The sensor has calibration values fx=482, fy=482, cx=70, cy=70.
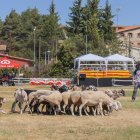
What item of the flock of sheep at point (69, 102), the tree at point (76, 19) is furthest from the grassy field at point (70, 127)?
the tree at point (76, 19)

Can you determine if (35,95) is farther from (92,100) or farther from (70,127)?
(70,127)

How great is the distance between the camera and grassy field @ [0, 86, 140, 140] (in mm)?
12523

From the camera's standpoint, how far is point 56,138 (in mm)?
12281

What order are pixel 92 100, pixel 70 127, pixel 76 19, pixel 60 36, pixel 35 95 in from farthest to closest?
pixel 60 36 < pixel 76 19 < pixel 35 95 < pixel 92 100 < pixel 70 127

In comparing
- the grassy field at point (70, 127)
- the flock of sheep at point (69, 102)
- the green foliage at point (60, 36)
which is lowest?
the grassy field at point (70, 127)

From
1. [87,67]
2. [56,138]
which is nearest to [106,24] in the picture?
[87,67]

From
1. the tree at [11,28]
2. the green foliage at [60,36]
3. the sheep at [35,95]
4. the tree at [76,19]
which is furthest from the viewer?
the tree at [11,28]

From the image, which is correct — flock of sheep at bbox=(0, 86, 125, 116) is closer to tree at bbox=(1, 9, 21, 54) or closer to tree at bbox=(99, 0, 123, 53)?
tree at bbox=(99, 0, 123, 53)

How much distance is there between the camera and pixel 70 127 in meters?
14.3

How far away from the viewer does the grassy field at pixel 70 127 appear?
12.5 metres

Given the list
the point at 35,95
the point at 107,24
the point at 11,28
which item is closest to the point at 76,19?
the point at 107,24

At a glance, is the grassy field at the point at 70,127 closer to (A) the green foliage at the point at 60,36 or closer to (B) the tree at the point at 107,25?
(A) the green foliage at the point at 60,36

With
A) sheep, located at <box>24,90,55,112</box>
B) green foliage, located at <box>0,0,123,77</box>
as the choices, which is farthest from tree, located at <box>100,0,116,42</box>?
sheep, located at <box>24,90,55,112</box>

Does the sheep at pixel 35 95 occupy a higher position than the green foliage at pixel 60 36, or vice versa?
the green foliage at pixel 60 36
